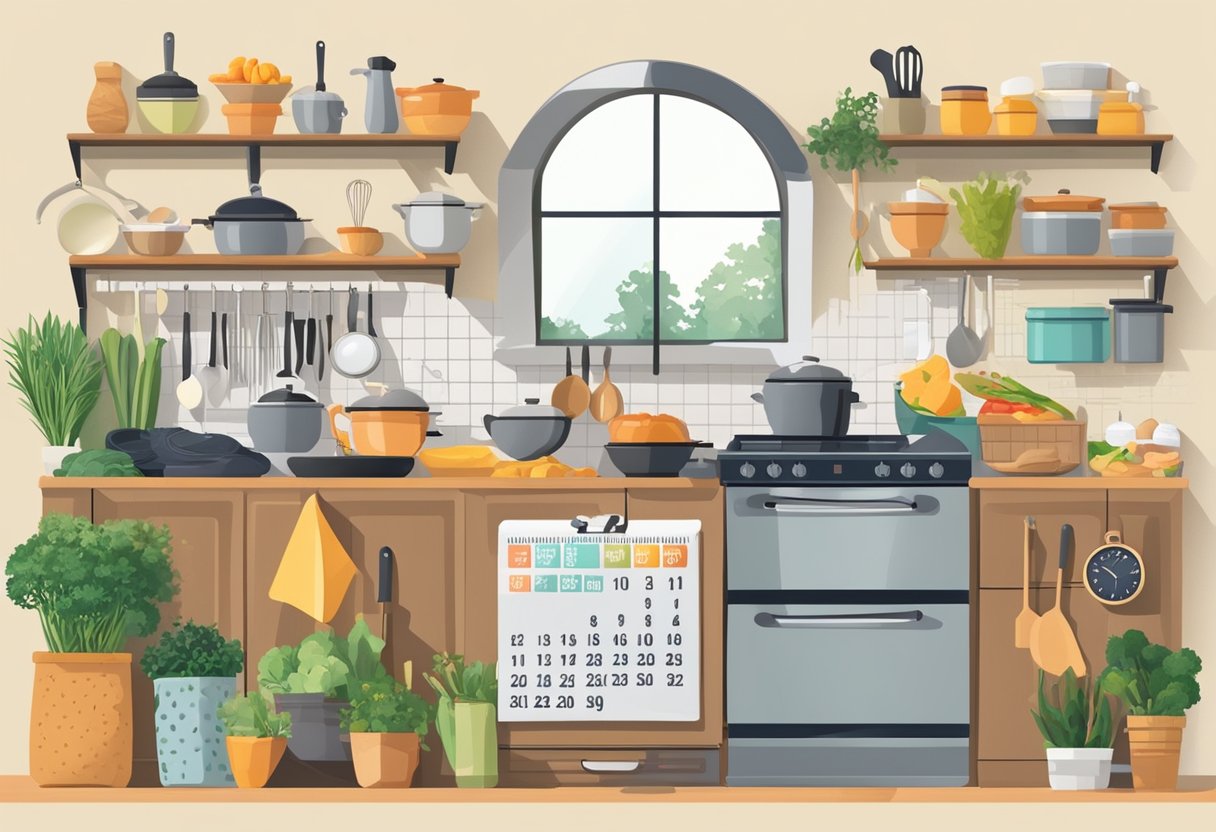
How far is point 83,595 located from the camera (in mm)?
5902

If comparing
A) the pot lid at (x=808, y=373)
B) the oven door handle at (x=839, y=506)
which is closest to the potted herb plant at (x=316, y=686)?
the oven door handle at (x=839, y=506)

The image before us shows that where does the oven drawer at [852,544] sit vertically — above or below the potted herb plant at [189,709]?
above

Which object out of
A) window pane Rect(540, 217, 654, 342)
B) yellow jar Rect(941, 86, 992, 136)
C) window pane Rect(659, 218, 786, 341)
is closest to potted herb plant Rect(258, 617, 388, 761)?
window pane Rect(540, 217, 654, 342)

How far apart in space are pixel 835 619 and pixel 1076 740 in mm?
780

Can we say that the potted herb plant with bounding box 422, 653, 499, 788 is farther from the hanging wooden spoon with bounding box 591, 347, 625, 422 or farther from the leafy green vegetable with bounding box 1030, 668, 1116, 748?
the leafy green vegetable with bounding box 1030, 668, 1116, 748

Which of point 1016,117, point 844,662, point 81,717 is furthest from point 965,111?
point 81,717

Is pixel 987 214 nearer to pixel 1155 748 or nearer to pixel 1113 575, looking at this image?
pixel 1113 575

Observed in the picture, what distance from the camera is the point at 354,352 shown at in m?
6.80

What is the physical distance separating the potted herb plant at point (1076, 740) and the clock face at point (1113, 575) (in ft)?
0.87

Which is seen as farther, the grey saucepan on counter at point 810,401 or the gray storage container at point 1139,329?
the gray storage container at point 1139,329

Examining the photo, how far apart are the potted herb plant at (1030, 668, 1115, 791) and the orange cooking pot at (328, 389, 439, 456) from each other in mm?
2059

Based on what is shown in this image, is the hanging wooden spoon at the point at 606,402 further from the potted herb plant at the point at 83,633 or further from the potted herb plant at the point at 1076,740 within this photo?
the potted herb plant at the point at 1076,740

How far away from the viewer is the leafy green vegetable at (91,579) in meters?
5.91

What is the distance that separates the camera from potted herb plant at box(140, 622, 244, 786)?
6000 millimetres
